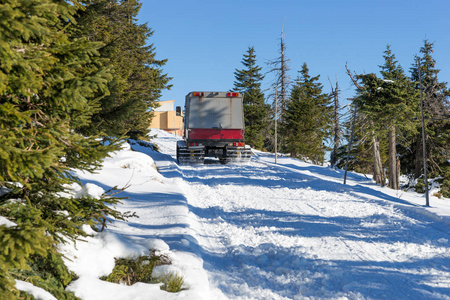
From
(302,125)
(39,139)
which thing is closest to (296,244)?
(39,139)

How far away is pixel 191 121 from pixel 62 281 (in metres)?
15.4

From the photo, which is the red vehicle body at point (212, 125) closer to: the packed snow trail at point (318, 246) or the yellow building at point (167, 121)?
the packed snow trail at point (318, 246)

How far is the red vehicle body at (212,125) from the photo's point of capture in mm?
18812

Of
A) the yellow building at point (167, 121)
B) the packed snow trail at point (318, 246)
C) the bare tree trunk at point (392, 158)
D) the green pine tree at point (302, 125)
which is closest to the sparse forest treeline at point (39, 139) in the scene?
the packed snow trail at point (318, 246)

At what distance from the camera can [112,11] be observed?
58.3ft

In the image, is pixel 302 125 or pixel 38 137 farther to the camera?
pixel 302 125

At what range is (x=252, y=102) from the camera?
3969 cm

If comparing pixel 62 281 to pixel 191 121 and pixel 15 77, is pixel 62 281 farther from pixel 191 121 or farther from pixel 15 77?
pixel 191 121

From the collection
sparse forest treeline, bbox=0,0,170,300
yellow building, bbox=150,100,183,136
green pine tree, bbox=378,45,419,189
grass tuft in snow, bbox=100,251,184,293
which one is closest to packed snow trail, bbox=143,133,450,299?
grass tuft in snow, bbox=100,251,184,293

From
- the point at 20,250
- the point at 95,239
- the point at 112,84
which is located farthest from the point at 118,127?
the point at 20,250

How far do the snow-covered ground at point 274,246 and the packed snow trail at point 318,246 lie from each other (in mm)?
16

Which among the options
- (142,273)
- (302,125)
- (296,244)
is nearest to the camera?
(142,273)

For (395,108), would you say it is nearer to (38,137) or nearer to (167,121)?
(38,137)

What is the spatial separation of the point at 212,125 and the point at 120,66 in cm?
592
